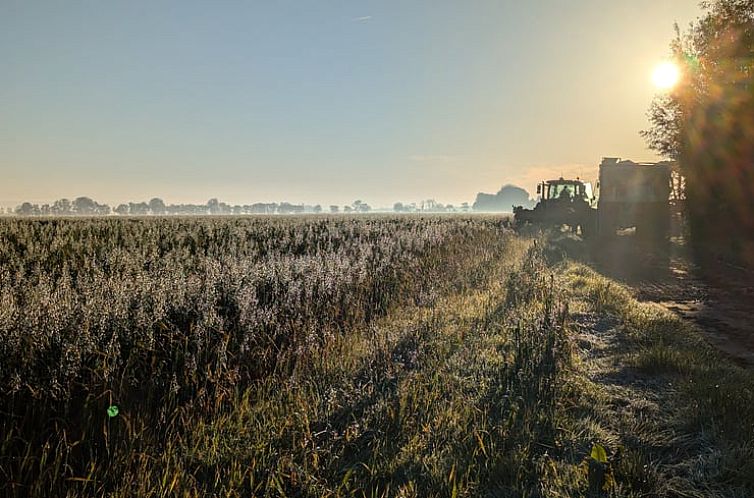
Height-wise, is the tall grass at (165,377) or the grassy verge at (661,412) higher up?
the tall grass at (165,377)

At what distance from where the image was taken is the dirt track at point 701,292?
6297 mm

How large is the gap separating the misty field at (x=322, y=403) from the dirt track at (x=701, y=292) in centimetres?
117

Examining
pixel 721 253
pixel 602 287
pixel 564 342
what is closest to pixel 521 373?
pixel 564 342

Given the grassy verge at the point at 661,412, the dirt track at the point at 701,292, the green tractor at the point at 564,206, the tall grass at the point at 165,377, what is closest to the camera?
the tall grass at the point at 165,377

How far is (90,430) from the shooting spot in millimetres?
2854

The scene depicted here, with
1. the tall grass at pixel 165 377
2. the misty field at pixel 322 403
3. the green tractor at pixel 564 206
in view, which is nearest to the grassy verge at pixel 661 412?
the misty field at pixel 322 403

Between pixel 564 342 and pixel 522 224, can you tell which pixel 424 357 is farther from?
pixel 522 224

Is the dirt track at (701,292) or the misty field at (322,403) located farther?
the dirt track at (701,292)

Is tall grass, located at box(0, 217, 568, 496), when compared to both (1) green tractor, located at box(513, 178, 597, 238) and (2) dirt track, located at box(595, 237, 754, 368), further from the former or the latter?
(1) green tractor, located at box(513, 178, 597, 238)

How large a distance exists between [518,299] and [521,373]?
3.37m

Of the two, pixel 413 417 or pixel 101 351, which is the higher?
pixel 101 351

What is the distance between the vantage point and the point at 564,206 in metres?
24.9

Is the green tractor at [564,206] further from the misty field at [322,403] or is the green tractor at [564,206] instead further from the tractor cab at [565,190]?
the misty field at [322,403]

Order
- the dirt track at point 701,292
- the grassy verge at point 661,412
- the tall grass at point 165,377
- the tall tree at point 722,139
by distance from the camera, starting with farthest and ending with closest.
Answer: the tall tree at point 722,139 < the dirt track at point 701,292 < the grassy verge at point 661,412 < the tall grass at point 165,377
